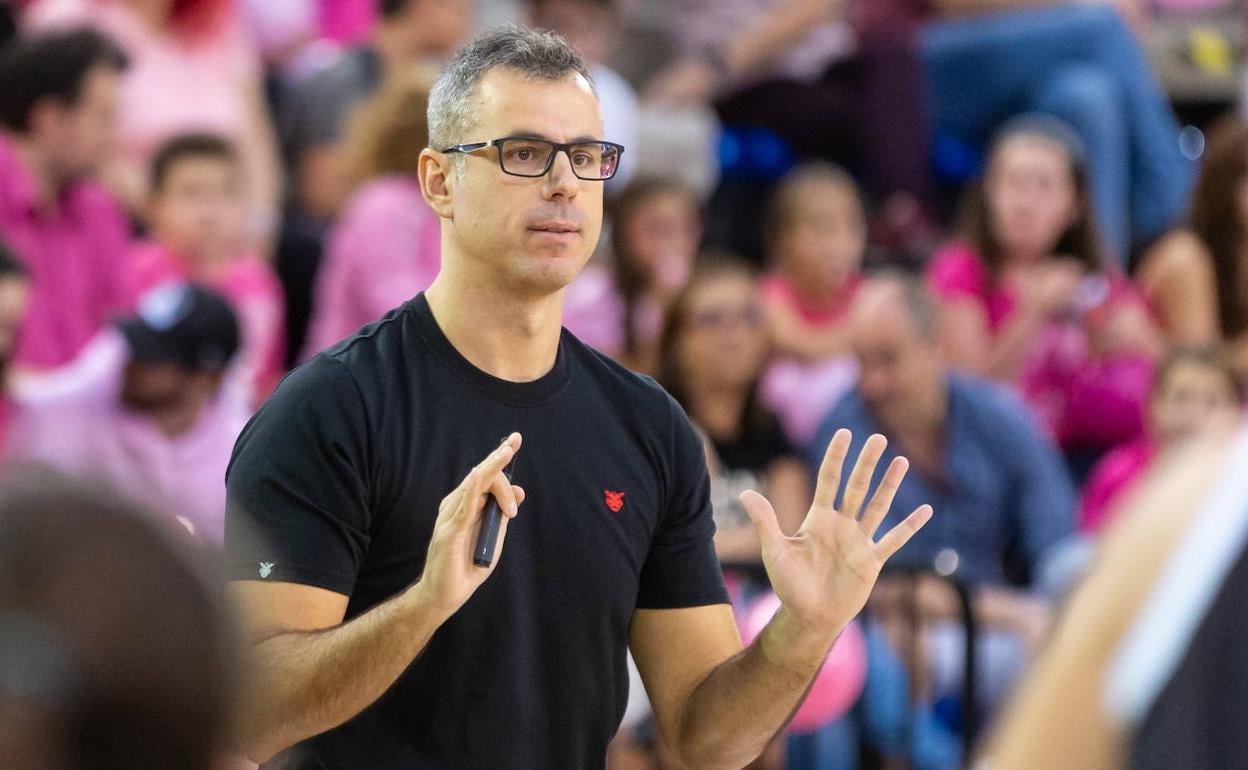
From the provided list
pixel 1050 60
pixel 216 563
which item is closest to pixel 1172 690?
pixel 216 563

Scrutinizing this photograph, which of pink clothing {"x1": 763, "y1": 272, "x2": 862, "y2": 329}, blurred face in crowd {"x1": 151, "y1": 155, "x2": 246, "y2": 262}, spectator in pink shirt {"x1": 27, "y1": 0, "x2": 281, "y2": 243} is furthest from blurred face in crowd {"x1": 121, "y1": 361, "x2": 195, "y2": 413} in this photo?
pink clothing {"x1": 763, "y1": 272, "x2": 862, "y2": 329}

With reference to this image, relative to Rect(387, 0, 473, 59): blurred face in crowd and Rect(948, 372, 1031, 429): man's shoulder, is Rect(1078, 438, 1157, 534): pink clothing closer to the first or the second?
Rect(948, 372, 1031, 429): man's shoulder

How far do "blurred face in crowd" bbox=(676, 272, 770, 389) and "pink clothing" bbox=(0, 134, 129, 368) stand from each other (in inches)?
74.1

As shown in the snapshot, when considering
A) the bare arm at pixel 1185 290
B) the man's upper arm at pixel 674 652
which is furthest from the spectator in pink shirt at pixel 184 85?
the man's upper arm at pixel 674 652

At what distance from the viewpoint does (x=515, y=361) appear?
3.37 metres

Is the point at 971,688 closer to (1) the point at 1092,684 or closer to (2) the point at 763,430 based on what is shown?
(2) the point at 763,430

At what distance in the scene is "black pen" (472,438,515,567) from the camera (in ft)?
9.63

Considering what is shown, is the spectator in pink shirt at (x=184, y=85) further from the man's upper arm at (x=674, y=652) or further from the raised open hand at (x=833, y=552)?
the raised open hand at (x=833, y=552)

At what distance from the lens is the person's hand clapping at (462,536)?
2912mm

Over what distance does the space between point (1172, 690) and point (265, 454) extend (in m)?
1.74

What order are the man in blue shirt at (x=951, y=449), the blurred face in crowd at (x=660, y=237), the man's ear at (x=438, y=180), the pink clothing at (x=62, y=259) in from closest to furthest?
the man's ear at (x=438, y=180) < the pink clothing at (x=62, y=259) < the man in blue shirt at (x=951, y=449) < the blurred face in crowd at (x=660, y=237)

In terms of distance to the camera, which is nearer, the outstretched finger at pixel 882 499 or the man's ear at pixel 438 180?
the outstretched finger at pixel 882 499

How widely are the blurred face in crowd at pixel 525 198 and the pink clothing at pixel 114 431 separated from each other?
2616 mm

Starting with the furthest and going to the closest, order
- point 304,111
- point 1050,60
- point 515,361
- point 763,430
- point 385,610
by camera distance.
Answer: point 1050,60 < point 304,111 < point 763,430 < point 515,361 < point 385,610
